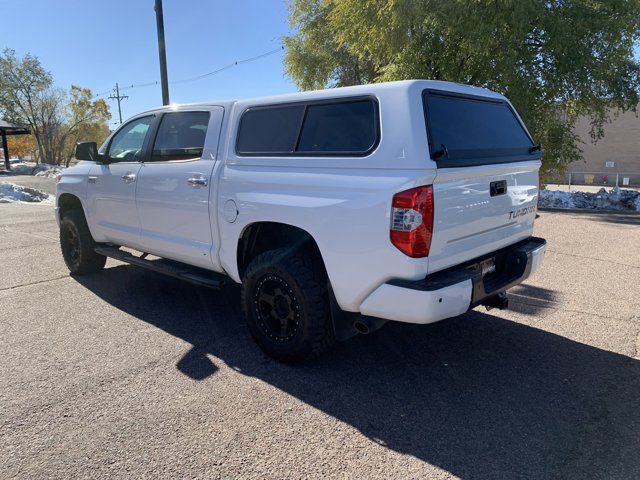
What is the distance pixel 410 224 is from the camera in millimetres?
2840

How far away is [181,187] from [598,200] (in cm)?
1413

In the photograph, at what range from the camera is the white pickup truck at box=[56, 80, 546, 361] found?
9.61 feet

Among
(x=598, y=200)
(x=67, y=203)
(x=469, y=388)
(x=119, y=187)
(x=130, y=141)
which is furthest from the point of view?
(x=598, y=200)

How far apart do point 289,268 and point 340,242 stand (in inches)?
19.3

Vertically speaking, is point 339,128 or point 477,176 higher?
point 339,128

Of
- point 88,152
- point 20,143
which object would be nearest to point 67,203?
point 88,152

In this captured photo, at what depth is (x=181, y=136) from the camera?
4.46 meters

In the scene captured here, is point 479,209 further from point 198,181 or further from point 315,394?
point 198,181

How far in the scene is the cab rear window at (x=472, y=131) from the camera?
308 cm

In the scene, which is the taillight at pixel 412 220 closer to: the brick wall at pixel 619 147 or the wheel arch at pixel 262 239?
the wheel arch at pixel 262 239

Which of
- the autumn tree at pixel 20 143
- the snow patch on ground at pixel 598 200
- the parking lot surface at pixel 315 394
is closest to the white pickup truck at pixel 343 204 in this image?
the parking lot surface at pixel 315 394

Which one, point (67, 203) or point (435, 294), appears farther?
point (67, 203)

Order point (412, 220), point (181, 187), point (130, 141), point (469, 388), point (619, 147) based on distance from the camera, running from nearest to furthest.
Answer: point (412, 220), point (469, 388), point (181, 187), point (130, 141), point (619, 147)

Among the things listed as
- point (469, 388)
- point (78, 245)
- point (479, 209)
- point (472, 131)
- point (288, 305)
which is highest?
point (472, 131)
